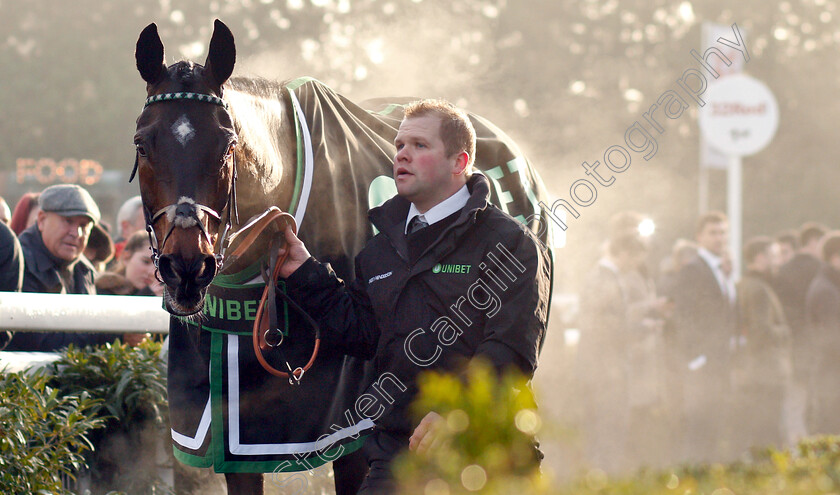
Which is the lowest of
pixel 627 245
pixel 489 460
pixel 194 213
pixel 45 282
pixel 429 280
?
pixel 489 460

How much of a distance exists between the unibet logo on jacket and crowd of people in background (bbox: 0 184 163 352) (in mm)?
2170

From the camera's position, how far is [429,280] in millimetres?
3150

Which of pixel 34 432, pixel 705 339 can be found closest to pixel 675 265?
pixel 705 339

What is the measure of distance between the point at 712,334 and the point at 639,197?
14.3m

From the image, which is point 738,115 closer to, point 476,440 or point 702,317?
point 702,317

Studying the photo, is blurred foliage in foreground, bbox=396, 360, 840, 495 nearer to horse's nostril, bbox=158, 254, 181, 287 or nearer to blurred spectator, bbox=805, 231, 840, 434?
horse's nostril, bbox=158, 254, 181, 287

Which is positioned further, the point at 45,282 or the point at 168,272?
the point at 45,282

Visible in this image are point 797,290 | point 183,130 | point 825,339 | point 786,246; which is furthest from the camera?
point 786,246

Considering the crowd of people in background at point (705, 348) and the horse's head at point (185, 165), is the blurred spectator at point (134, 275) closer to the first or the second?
the horse's head at point (185, 165)

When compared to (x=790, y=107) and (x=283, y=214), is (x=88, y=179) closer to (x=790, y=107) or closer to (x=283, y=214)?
(x=790, y=107)

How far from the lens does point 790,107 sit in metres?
26.1

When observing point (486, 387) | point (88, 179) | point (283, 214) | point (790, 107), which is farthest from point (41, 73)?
point (486, 387)

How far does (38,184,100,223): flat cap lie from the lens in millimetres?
5500

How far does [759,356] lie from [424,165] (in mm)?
6911
